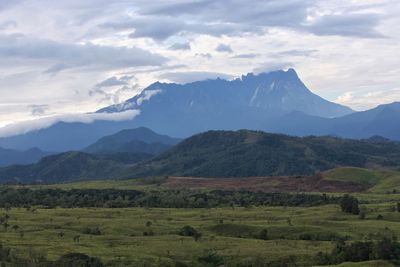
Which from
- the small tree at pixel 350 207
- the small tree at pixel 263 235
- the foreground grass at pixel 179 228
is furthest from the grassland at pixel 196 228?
the small tree at pixel 350 207

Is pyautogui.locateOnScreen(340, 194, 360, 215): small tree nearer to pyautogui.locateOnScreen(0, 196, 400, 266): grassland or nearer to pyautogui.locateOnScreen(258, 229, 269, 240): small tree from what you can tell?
pyautogui.locateOnScreen(0, 196, 400, 266): grassland

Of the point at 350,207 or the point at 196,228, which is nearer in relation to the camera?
the point at 196,228

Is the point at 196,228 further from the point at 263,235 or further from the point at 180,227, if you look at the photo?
the point at 263,235

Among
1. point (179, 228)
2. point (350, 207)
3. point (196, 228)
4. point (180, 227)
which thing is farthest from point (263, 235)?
point (350, 207)

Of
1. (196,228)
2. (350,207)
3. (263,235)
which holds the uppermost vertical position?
(350,207)

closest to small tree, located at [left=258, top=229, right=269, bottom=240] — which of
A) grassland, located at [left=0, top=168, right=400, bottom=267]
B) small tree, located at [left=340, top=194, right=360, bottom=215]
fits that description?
grassland, located at [left=0, top=168, right=400, bottom=267]

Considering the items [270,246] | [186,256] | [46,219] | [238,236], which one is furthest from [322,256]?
[46,219]

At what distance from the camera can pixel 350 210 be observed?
483 ft

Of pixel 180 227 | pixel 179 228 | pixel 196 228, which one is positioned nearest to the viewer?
pixel 179 228

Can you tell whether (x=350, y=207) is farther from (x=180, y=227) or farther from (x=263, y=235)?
(x=180, y=227)

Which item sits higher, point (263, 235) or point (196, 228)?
point (196, 228)

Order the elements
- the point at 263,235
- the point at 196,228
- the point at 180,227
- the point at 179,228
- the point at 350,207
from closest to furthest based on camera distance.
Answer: the point at 263,235 < the point at 179,228 < the point at 196,228 < the point at 180,227 < the point at 350,207

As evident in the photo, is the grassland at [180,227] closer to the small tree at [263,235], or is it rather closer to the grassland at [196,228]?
the grassland at [196,228]

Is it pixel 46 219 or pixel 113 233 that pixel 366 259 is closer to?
pixel 113 233
